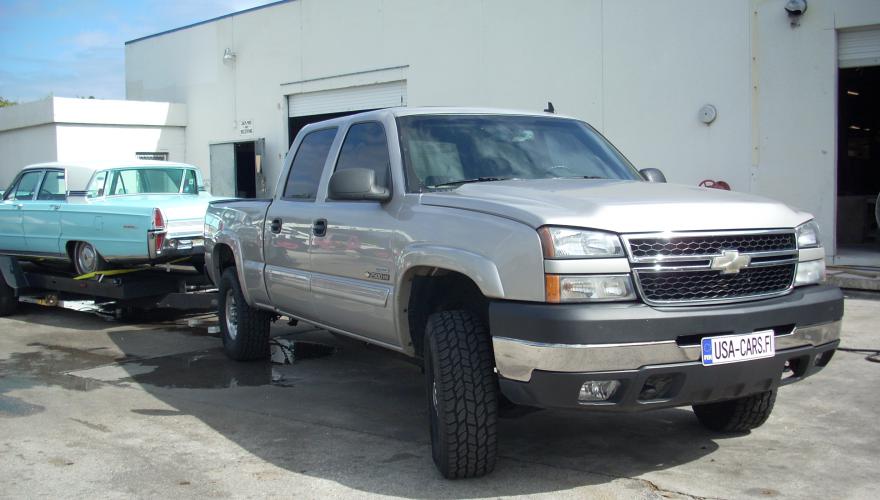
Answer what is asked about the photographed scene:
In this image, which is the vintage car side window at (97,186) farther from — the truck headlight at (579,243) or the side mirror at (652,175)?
the truck headlight at (579,243)

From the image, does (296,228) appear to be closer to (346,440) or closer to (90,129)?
(346,440)

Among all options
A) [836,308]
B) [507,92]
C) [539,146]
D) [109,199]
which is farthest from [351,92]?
[836,308]

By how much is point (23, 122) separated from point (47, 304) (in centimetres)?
1640

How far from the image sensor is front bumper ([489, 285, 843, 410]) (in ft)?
12.0

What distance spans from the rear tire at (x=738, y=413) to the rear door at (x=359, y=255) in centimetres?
196

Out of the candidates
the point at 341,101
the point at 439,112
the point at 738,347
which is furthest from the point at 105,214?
the point at 341,101

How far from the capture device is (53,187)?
33.4ft

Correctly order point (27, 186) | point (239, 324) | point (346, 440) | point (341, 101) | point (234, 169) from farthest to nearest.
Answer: point (234, 169) → point (341, 101) → point (27, 186) → point (239, 324) → point (346, 440)

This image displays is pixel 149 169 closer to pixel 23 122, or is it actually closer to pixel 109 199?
pixel 109 199

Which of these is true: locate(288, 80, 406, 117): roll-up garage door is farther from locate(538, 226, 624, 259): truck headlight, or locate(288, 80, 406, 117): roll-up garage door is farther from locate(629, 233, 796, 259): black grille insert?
locate(538, 226, 624, 259): truck headlight

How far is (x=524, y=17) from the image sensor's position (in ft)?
50.3

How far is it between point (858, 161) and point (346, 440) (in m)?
16.1

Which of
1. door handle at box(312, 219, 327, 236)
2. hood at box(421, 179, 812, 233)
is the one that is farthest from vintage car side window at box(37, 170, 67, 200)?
hood at box(421, 179, 812, 233)

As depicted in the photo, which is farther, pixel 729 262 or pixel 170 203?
pixel 170 203
